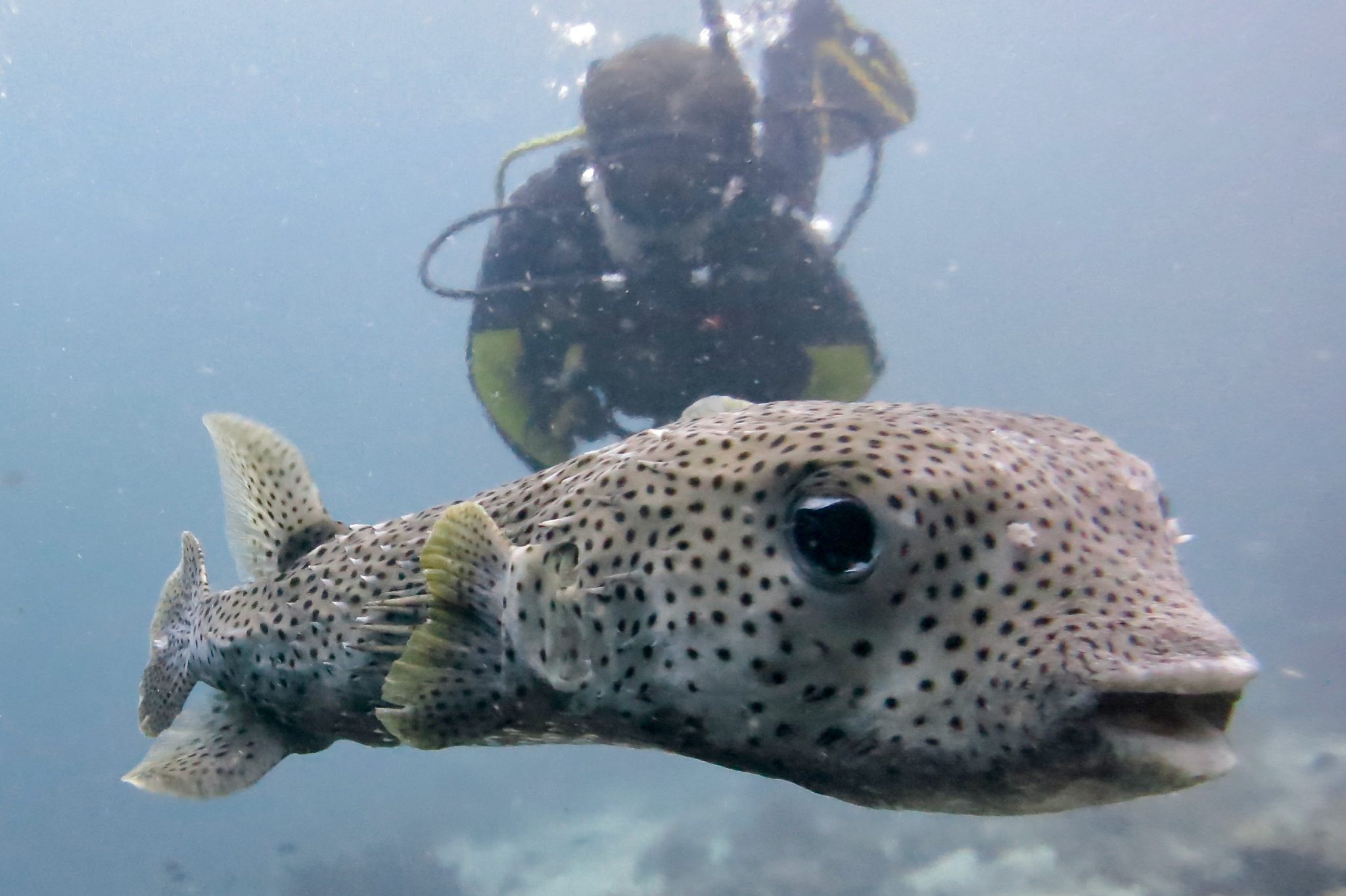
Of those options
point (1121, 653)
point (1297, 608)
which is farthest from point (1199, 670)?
point (1297, 608)

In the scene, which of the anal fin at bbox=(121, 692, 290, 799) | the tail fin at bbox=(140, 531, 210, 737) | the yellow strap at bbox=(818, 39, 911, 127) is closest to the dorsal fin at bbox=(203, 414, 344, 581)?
the tail fin at bbox=(140, 531, 210, 737)

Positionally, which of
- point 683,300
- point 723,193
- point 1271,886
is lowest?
point 1271,886

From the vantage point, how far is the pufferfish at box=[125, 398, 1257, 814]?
54.8 inches

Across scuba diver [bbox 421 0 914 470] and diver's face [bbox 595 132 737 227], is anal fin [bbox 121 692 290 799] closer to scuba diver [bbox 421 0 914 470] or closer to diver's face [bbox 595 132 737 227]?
scuba diver [bbox 421 0 914 470]

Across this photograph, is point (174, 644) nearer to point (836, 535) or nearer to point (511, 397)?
point (836, 535)

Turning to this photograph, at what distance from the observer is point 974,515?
157 centimetres

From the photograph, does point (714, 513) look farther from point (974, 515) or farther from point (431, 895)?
point (431, 895)

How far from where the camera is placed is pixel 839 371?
19.9 ft

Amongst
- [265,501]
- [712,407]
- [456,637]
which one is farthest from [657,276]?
[456,637]

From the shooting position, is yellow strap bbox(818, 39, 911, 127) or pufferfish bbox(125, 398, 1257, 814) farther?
yellow strap bbox(818, 39, 911, 127)

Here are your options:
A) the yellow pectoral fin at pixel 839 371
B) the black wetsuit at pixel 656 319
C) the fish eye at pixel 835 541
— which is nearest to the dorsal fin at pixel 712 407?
the fish eye at pixel 835 541

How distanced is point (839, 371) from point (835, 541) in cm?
464

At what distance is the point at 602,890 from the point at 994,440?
64.1 feet

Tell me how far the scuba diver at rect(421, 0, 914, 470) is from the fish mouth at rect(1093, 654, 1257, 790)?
15.0ft
